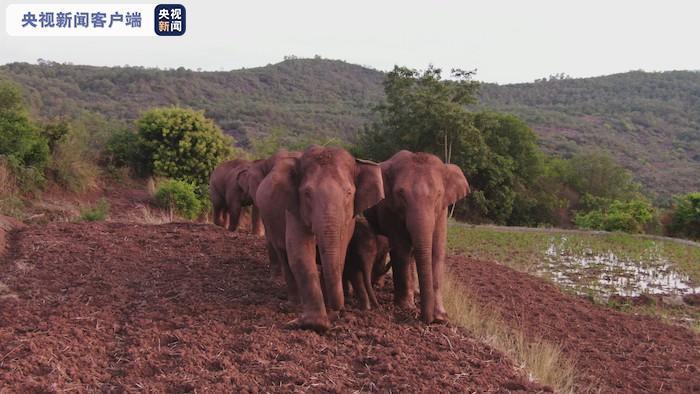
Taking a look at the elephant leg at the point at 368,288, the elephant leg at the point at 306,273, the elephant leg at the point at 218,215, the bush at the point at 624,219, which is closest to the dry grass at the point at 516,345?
the elephant leg at the point at 368,288

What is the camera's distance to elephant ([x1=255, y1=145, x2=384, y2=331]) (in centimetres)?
593

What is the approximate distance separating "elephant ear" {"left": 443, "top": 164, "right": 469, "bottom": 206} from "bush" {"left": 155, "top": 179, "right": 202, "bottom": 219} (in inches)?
435

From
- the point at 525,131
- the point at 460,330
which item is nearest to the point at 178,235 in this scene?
the point at 460,330

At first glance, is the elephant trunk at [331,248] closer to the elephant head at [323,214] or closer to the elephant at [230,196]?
the elephant head at [323,214]

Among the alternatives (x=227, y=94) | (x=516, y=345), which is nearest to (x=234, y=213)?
(x=516, y=345)

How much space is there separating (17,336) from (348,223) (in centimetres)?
306

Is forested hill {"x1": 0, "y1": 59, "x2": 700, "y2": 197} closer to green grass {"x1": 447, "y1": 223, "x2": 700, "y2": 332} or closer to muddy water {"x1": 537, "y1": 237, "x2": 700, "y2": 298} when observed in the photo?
green grass {"x1": 447, "y1": 223, "x2": 700, "y2": 332}

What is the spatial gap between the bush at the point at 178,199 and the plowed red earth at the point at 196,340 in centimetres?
872

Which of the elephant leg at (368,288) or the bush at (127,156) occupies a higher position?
the bush at (127,156)

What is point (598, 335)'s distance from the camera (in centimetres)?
828

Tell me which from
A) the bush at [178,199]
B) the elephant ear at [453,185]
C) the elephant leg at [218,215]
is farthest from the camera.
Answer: the bush at [178,199]

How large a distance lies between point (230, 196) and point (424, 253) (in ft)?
22.4

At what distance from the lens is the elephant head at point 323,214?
19.4ft

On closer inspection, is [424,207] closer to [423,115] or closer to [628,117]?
[423,115]
